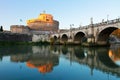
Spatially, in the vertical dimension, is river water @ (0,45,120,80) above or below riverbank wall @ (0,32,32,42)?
below

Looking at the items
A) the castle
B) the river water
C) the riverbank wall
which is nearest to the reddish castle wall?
the castle

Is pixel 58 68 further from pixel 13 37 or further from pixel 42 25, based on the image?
pixel 42 25

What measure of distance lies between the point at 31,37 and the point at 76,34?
115ft

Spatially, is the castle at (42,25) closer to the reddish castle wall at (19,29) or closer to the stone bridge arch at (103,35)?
the reddish castle wall at (19,29)

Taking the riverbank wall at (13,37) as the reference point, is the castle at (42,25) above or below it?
above

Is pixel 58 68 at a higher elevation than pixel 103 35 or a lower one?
lower

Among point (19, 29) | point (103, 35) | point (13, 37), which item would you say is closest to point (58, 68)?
point (103, 35)

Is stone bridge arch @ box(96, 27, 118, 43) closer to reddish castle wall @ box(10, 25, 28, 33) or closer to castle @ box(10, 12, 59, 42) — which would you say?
castle @ box(10, 12, 59, 42)

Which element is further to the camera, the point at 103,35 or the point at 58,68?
the point at 103,35

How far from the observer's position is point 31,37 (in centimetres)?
8944

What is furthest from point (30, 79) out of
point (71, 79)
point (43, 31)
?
point (43, 31)

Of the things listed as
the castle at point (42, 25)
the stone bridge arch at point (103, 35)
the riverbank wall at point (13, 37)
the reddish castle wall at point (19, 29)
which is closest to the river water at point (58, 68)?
the stone bridge arch at point (103, 35)

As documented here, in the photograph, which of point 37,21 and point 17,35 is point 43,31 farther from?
point 17,35

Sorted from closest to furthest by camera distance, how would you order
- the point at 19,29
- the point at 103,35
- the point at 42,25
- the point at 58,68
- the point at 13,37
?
the point at 58,68
the point at 103,35
the point at 13,37
the point at 19,29
the point at 42,25
